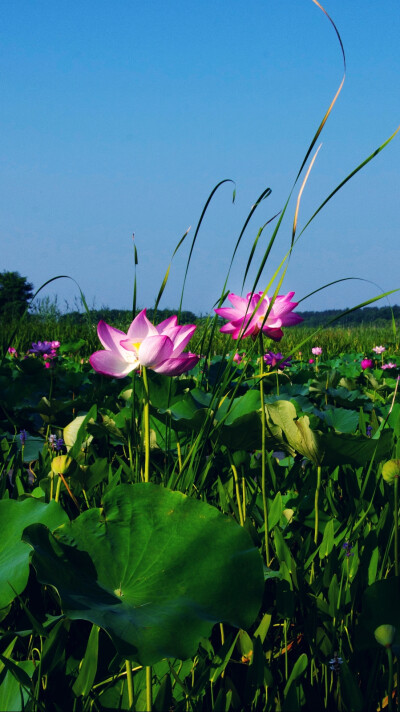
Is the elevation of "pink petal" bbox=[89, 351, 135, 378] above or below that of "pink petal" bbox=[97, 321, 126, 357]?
below

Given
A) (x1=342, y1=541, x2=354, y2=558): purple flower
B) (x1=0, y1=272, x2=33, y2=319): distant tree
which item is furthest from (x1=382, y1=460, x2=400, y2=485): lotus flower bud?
(x1=0, y1=272, x2=33, y2=319): distant tree

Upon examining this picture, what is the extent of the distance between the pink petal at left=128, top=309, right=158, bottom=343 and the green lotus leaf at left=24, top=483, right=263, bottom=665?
0.23 metres

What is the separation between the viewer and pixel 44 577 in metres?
0.59

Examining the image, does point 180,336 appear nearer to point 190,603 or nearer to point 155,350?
point 155,350

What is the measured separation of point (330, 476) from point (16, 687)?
2.66ft

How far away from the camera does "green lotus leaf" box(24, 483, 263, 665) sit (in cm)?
58

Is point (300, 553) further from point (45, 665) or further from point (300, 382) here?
point (300, 382)

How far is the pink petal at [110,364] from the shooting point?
0.84 m

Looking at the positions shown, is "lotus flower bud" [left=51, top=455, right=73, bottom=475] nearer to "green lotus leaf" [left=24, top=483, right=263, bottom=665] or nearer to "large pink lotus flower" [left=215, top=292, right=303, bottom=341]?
"green lotus leaf" [left=24, top=483, right=263, bottom=665]

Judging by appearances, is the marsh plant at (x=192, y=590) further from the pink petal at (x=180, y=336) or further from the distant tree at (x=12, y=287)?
the distant tree at (x=12, y=287)

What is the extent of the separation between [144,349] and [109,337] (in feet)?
0.30

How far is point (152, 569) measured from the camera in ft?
2.23

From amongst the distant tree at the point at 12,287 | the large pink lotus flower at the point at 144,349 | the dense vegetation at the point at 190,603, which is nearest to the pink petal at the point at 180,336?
the large pink lotus flower at the point at 144,349

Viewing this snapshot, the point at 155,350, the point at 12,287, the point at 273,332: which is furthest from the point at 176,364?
the point at 12,287
